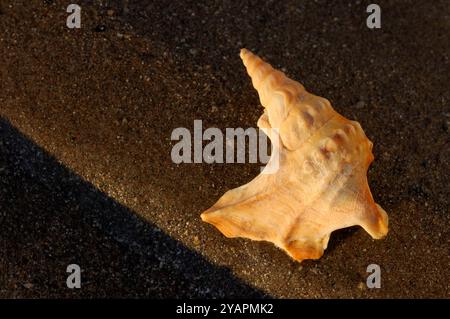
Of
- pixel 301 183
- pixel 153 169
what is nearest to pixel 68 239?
pixel 153 169

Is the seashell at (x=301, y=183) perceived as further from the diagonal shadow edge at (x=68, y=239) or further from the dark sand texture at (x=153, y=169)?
the diagonal shadow edge at (x=68, y=239)

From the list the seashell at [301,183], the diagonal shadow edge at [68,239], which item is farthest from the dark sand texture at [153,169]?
the seashell at [301,183]

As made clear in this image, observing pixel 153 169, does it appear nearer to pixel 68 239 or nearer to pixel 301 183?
pixel 68 239

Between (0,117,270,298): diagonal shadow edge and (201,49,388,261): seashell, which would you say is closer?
(201,49,388,261): seashell

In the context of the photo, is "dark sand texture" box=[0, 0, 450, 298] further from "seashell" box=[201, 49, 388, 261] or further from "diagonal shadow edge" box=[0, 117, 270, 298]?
"seashell" box=[201, 49, 388, 261]

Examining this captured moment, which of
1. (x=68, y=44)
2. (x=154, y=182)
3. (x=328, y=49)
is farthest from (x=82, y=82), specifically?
(x=328, y=49)

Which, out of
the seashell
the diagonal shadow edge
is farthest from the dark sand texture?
the seashell
